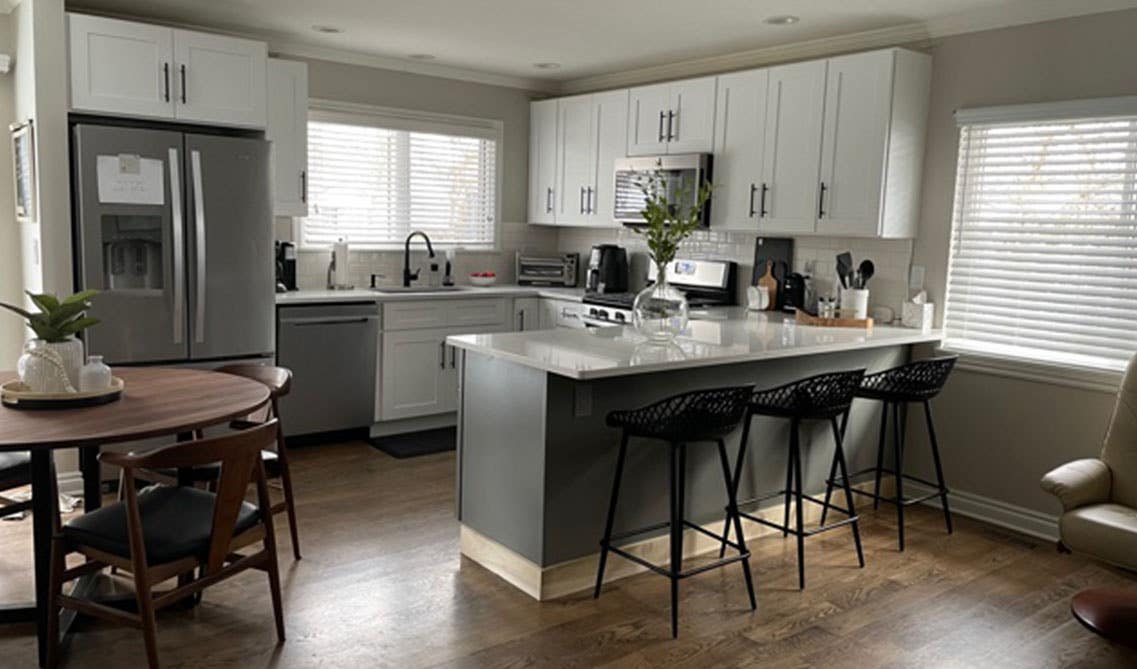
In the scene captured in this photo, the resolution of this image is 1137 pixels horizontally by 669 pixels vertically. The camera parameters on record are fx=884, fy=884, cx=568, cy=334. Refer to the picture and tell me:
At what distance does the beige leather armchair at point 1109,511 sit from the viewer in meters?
3.02

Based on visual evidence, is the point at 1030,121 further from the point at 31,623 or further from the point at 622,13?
the point at 31,623

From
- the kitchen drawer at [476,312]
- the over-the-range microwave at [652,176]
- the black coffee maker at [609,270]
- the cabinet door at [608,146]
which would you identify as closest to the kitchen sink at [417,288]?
the kitchen drawer at [476,312]

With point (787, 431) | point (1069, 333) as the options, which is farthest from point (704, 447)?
point (1069, 333)

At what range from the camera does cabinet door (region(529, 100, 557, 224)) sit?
6.33 m

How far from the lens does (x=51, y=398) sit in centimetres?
280

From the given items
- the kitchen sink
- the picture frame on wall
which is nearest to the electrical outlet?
the kitchen sink

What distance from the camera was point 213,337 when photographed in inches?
179

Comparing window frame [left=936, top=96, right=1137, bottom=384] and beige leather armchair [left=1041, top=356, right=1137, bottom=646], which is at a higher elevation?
window frame [left=936, top=96, right=1137, bottom=384]

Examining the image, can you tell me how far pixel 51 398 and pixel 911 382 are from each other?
338 centimetres

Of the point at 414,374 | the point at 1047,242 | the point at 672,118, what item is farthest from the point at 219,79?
the point at 1047,242

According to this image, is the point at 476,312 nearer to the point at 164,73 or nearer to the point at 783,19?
the point at 164,73

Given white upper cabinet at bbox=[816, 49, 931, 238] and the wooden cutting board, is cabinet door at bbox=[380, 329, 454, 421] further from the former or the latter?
white upper cabinet at bbox=[816, 49, 931, 238]

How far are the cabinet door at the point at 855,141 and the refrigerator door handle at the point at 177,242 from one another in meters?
3.24

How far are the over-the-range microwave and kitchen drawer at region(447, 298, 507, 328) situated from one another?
1.00 metres
